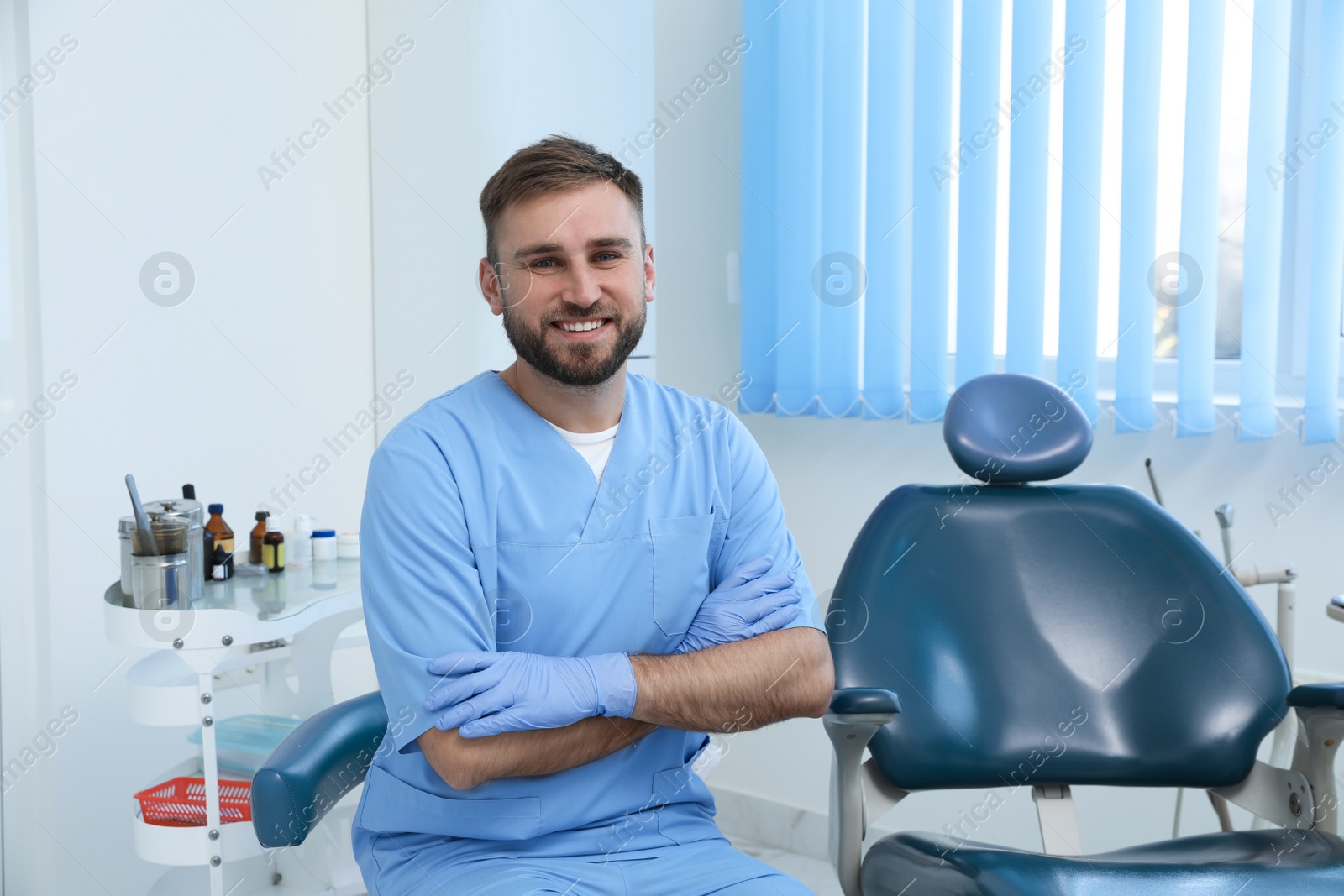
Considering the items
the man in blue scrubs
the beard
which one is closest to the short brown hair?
the man in blue scrubs

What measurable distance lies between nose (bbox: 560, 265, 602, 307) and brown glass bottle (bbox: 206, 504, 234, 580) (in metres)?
0.88

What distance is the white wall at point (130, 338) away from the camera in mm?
2025

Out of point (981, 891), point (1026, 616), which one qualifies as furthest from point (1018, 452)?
point (981, 891)

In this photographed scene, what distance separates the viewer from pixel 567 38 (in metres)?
2.51

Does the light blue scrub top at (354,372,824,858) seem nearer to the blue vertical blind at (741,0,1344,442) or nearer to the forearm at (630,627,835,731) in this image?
the forearm at (630,627,835,731)

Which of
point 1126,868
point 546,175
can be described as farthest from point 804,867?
point 546,175

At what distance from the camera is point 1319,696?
4.40 feet

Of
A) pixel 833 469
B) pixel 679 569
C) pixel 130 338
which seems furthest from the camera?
pixel 833 469

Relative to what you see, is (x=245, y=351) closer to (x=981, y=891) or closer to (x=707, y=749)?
(x=707, y=749)

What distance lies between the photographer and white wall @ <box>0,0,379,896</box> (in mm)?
2025

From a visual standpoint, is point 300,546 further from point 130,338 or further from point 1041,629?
point 1041,629

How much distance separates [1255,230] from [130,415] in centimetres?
211

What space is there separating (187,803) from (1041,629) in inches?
50.8

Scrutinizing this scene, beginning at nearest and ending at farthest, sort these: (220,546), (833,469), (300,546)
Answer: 1. (220,546)
2. (300,546)
3. (833,469)
